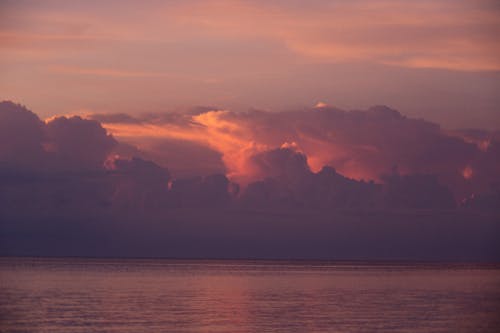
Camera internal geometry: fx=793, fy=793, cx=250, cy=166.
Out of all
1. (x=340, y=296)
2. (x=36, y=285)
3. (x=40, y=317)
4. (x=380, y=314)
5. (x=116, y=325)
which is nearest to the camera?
(x=116, y=325)

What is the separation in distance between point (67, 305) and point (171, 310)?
10340 millimetres

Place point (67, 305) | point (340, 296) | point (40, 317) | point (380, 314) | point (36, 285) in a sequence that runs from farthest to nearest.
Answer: point (36, 285) → point (340, 296) → point (67, 305) → point (380, 314) → point (40, 317)

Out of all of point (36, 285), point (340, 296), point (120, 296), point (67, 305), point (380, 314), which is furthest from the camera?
point (36, 285)

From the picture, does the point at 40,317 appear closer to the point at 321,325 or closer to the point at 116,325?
the point at 116,325

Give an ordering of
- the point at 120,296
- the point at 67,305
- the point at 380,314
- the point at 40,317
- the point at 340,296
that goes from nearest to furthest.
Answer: the point at 40,317
the point at 380,314
the point at 67,305
the point at 120,296
the point at 340,296

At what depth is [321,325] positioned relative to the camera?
55844mm

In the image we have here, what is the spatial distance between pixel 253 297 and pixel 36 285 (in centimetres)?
3262

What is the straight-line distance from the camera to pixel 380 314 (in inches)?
2549

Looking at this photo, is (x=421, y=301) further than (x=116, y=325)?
Yes

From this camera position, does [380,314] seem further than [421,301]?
No

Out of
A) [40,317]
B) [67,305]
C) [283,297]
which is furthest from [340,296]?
[40,317]

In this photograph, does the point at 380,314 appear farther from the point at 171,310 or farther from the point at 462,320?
the point at 171,310

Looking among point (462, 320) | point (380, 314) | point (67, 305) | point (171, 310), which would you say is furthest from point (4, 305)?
point (462, 320)

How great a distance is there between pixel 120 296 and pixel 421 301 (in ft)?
101
